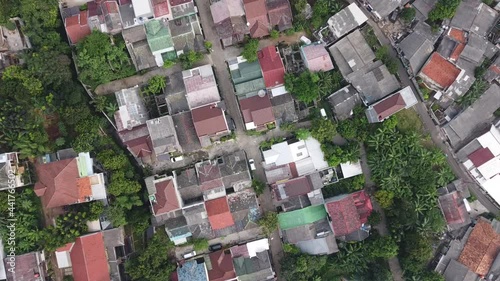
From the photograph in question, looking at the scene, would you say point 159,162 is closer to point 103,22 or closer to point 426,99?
point 103,22

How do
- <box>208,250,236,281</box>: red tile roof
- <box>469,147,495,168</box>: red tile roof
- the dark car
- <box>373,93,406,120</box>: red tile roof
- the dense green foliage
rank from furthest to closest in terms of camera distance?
the dark car → <box>208,250,236,281</box>: red tile roof → <box>469,147,495,168</box>: red tile roof → <box>373,93,406,120</box>: red tile roof → the dense green foliage

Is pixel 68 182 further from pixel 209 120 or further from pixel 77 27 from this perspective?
pixel 77 27

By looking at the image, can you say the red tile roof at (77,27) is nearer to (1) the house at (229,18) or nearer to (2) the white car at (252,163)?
(1) the house at (229,18)

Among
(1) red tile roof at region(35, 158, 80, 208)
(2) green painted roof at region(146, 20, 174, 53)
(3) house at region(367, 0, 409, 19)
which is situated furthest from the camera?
(3) house at region(367, 0, 409, 19)

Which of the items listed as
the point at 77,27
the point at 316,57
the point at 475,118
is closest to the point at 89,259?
the point at 77,27

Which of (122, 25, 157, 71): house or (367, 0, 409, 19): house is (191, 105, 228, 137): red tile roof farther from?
(367, 0, 409, 19): house

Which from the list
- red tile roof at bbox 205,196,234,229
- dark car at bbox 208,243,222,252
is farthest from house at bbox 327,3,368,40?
dark car at bbox 208,243,222,252
